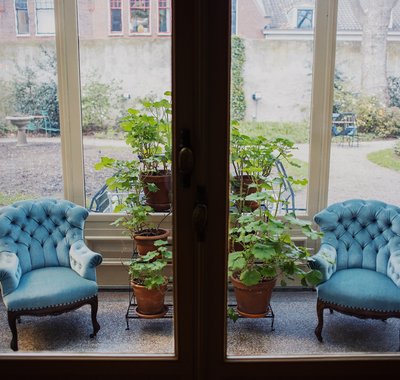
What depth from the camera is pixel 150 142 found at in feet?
7.29

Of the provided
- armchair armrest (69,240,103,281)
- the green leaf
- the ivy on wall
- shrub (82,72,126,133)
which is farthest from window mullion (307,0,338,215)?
armchair armrest (69,240,103,281)

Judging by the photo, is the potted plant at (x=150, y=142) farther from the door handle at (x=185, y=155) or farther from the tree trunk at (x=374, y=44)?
the tree trunk at (x=374, y=44)

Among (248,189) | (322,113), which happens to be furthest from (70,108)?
(322,113)

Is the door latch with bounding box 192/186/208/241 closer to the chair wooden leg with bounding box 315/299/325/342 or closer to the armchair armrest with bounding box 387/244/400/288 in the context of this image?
the chair wooden leg with bounding box 315/299/325/342

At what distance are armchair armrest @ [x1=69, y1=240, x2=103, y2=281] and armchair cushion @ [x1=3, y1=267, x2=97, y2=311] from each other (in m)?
0.03

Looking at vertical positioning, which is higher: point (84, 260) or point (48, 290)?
point (84, 260)

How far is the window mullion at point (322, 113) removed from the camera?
2.33 metres

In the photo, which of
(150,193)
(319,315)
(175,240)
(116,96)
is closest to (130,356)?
(175,240)

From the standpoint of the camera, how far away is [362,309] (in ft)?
7.70

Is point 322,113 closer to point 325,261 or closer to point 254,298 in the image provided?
point 325,261

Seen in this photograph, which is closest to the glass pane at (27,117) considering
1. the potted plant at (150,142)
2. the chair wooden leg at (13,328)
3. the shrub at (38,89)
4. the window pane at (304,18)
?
the shrub at (38,89)

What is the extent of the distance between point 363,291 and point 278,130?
0.92 meters

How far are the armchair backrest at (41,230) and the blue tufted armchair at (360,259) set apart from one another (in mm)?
1251

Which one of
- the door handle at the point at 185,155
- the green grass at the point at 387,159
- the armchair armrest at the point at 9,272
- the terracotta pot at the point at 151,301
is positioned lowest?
the terracotta pot at the point at 151,301
